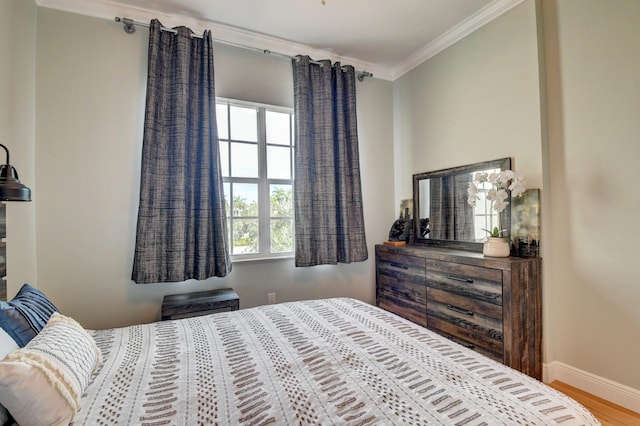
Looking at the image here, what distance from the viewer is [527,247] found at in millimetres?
2230

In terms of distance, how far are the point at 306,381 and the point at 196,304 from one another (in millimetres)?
1535

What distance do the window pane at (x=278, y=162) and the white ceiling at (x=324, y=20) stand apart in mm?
950

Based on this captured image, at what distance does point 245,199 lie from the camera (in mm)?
2883

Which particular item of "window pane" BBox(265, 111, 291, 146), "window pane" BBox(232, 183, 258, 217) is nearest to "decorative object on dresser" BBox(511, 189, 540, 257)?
"window pane" BBox(265, 111, 291, 146)

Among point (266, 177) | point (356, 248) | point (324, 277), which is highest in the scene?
point (266, 177)

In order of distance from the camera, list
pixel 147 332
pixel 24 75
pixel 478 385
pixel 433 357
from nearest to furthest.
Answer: pixel 478 385, pixel 433 357, pixel 147 332, pixel 24 75

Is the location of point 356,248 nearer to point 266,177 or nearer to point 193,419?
point 266,177

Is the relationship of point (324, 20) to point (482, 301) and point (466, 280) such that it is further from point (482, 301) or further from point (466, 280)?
point (482, 301)

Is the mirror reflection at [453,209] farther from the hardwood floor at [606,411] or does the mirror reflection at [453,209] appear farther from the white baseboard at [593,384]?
the hardwood floor at [606,411]

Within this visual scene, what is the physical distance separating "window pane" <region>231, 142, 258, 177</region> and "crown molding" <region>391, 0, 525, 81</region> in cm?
192

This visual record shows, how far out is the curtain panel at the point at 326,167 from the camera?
→ 2.92 metres

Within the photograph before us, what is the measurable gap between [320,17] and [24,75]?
2190 millimetres

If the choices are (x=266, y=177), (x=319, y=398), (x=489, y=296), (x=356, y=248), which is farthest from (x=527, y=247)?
(x=266, y=177)

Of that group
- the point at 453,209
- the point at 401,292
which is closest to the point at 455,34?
the point at 453,209
